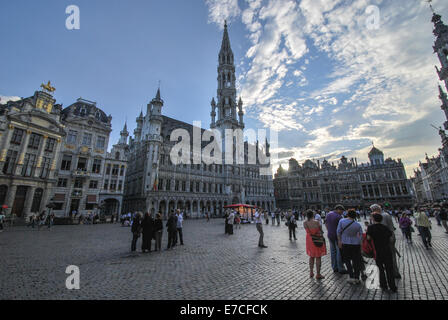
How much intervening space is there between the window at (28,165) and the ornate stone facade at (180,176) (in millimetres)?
15746

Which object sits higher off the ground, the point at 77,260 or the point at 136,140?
the point at 136,140

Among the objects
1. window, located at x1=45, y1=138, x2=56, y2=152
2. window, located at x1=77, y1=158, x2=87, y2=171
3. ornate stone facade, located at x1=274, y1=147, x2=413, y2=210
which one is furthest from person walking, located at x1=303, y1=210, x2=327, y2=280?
ornate stone facade, located at x1=274, y1=147, x2=413, y2=210

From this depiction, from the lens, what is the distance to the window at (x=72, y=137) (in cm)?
2922

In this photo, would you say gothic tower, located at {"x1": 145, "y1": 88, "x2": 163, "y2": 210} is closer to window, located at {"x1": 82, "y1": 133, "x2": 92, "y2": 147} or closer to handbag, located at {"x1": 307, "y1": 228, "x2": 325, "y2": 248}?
window, located at {"x1": 82, "y1": 133, "x2": 92, "y2": 147}

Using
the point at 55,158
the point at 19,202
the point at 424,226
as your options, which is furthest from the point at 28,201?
the point at 424,226

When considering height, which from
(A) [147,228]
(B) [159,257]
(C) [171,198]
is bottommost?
(B) [159,257]

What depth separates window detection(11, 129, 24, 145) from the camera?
23.9m

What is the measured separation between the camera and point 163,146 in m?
41.8

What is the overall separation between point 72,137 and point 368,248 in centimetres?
3703
